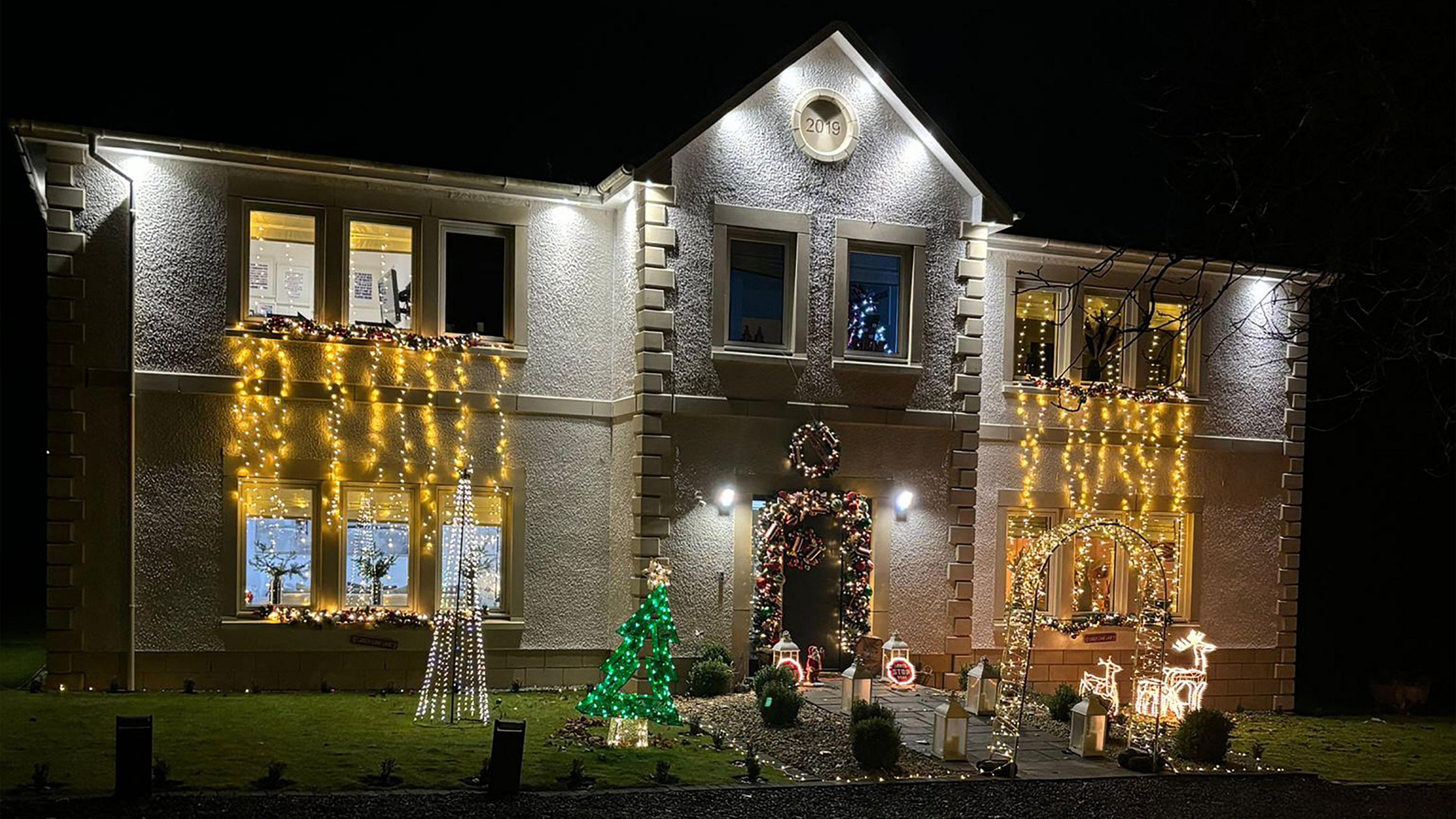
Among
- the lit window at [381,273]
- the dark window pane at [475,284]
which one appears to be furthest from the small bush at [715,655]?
the lit window at [381,273]

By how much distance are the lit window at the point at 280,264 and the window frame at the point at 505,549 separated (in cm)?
292

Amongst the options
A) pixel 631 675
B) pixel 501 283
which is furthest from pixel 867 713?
pixel 501 283

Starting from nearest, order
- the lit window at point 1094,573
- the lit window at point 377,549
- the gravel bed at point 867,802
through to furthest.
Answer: the gravel bed at point 867,802
the lit window at point 377,549
the lit window at point 1094,573

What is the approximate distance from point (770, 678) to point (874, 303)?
542cm

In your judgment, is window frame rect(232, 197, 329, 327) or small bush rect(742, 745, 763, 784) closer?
small bush rect(742, 745, 763, 784)

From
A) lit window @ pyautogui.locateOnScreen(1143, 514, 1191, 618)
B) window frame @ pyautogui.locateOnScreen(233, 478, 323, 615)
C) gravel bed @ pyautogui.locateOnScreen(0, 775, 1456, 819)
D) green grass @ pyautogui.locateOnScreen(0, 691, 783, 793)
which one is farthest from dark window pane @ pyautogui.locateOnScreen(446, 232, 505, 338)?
lit window @ pyautogui.locateOnScreen(1143, 514, 1191, 618)

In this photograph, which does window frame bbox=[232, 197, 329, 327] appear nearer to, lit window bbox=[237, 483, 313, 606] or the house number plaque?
lit window bbox=[237, 483, 313, 606]

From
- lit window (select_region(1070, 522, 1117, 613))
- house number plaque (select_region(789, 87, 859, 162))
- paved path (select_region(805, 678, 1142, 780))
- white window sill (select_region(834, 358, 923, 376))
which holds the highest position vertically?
house number plaque (select_region(789, 87, 859, 162))

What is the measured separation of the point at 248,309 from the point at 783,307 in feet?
22.1

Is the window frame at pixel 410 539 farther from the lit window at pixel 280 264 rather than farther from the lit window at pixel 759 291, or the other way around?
the lit window at pixel 759 291

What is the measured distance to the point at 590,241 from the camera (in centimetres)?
1502

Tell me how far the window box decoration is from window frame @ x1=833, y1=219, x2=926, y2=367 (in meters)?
3.68

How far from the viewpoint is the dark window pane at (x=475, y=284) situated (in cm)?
1462

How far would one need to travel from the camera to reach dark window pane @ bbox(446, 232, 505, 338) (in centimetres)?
1462
